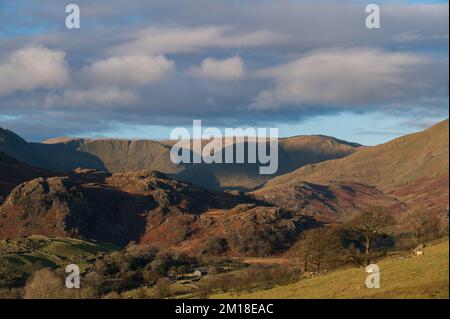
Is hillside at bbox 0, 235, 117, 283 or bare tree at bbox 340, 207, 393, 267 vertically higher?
bare tree at bbox 340, 207, 393, 267

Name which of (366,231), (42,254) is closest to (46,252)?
(42,254)

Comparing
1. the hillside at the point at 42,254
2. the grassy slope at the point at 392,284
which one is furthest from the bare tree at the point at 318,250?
the hillside at the point at 42,254

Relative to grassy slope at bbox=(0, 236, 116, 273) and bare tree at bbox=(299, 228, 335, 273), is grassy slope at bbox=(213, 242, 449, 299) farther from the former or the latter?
grassy slope at bbox=(0, 236, 116, 273)

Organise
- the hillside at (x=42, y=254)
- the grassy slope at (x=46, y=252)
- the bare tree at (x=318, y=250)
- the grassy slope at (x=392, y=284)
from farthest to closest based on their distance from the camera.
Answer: the grassy slope at (x=46, y=252), the hillside at (x=42, y=254), the bare tree at (x=318, y=250), the grassy slope at (x=392, y=284)

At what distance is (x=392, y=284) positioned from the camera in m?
55.8

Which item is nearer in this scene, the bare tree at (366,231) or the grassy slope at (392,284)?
the grassy slope at (392,284)

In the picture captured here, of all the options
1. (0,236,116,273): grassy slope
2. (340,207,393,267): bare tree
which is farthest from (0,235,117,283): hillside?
(340,207,393,267): bare tree

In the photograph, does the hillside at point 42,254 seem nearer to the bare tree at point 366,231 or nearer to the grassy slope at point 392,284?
the bare tree at point 366,231

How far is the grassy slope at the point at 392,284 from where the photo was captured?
51178 millimetres

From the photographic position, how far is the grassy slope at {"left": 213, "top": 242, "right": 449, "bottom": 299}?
5118 cm

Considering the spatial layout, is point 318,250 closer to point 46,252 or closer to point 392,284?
point 392,284
